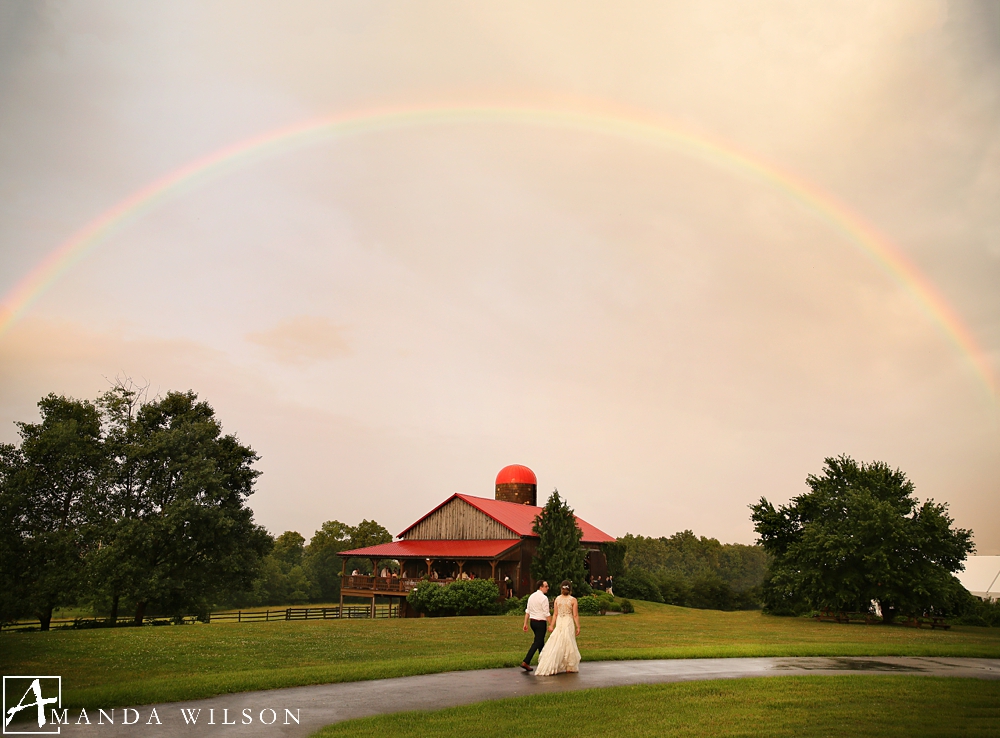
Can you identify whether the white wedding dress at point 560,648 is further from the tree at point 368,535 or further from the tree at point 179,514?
the tree at point 368,535

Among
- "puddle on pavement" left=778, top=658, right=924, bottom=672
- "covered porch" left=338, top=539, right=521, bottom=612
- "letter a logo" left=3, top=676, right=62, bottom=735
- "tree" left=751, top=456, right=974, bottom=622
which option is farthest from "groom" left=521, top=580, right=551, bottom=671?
"covered porch" left=338, top=539, right=521, bottom=612

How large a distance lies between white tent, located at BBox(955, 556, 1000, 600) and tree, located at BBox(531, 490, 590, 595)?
33.8 meters

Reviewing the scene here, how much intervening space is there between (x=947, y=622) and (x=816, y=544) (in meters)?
6.20

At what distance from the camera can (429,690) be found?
12.4 metres

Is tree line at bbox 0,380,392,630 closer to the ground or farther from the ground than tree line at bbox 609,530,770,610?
farther from the ground

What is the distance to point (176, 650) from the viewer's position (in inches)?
696

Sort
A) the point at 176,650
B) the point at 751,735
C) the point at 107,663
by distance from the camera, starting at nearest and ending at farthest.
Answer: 1. the point at 751,735
2. the point at 107,663
3. the point at 176,650

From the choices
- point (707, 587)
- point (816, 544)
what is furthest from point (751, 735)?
point (707, 587)

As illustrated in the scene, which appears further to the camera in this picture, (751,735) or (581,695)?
(581,695)

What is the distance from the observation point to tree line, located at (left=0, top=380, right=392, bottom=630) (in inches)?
1390

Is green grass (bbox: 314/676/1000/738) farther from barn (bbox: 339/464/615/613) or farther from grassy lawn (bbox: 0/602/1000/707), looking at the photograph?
barn (bbox: 339/464/615/613)

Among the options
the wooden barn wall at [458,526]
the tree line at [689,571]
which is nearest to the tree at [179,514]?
the wooden barn wall at [458,526]

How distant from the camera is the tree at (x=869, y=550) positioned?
32.7 metres

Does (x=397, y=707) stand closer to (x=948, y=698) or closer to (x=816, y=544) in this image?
(x=948, y=698)
